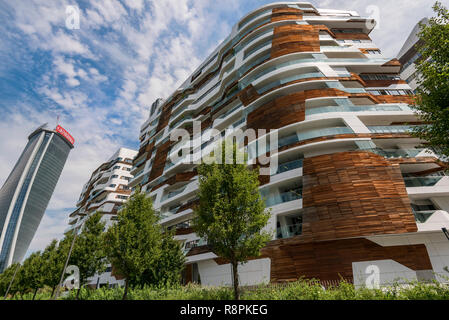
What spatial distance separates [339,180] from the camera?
1700 cm

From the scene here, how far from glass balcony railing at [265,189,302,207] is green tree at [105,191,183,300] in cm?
951

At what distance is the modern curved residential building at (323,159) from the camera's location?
50.7ft

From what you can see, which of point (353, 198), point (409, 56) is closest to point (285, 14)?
point (409, 56)

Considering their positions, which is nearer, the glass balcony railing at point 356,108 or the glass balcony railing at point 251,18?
the glass balcony railing at point 356,108

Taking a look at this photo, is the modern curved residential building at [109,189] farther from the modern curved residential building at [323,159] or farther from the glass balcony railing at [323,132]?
the glass balcony railing at [323,132]

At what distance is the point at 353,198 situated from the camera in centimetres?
1614

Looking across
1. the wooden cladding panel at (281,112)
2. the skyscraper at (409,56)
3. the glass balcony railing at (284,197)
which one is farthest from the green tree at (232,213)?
the skyscraper at (409,56)

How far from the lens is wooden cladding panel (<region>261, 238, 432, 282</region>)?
15.2 m

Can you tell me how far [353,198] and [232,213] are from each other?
1030 cm

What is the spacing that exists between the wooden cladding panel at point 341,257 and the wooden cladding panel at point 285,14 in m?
30.3

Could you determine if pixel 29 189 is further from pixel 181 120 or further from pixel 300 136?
pixel 300 136

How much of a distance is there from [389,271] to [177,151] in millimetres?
29150

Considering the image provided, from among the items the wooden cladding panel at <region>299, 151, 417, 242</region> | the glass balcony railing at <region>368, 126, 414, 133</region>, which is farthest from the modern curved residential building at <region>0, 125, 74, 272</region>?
the glass balcony railing at <region>368, 126, 414, 133</region>
